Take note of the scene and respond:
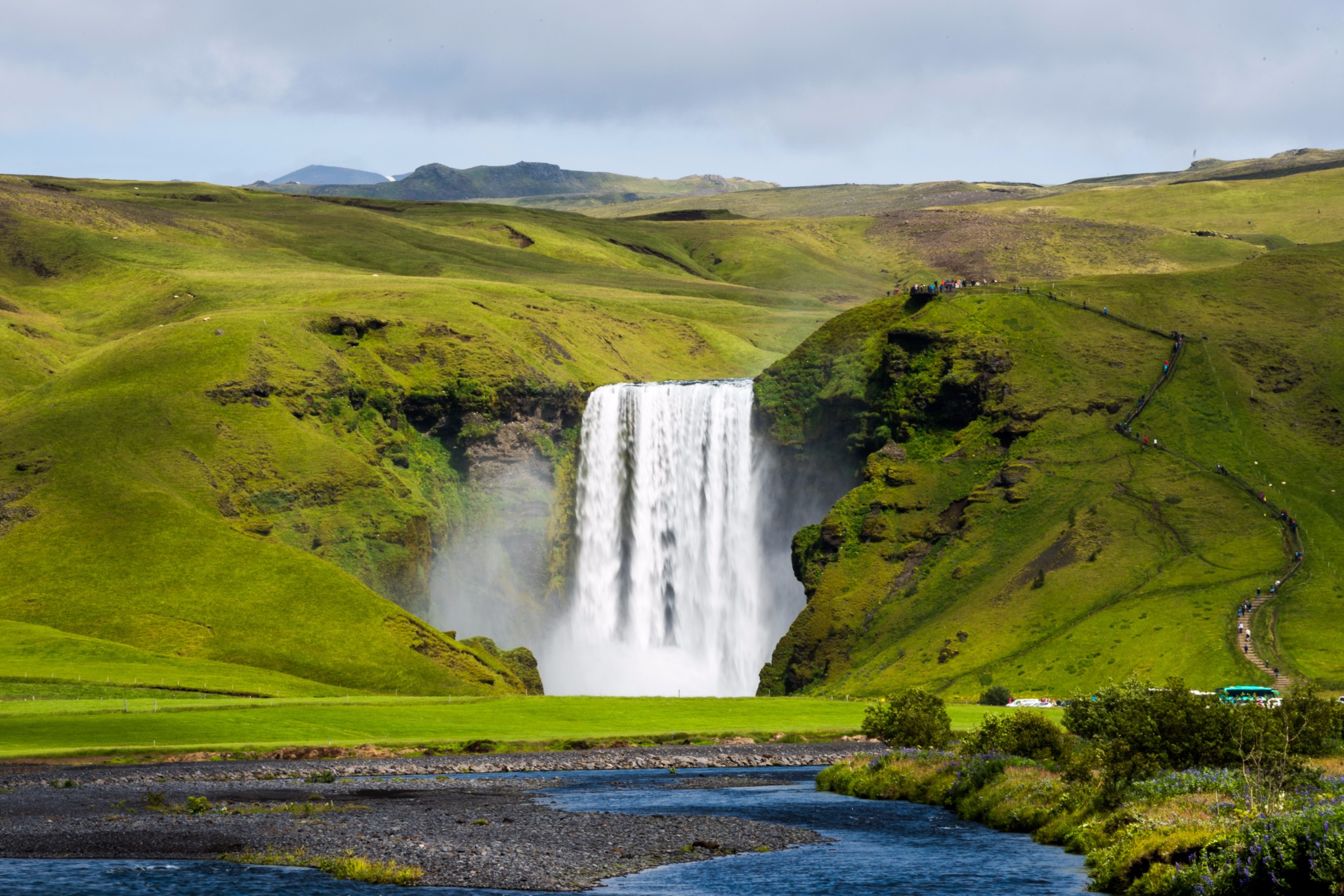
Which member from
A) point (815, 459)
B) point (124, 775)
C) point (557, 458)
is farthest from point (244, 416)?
point (124, 775)

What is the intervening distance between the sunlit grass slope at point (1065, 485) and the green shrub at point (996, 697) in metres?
3.07

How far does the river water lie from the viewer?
43406 millimetres

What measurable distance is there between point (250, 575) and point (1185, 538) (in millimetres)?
86442

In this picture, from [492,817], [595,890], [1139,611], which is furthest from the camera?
[1139,611]

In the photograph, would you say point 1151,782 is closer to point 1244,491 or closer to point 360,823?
point 360,823

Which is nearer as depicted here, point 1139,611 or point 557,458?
point 1139,611

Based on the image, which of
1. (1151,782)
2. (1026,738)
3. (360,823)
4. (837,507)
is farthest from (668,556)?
(1151,782)

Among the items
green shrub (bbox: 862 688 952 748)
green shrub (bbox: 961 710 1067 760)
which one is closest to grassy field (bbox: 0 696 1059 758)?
green shrub (bbox: 862 688 952 748)

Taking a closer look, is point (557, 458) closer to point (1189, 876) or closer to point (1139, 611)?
point (1139, 611)

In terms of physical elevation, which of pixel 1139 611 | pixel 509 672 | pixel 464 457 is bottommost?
pixel 509 672

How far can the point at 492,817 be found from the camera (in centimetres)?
6003

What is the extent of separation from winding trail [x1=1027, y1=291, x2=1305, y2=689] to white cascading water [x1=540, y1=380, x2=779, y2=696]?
135 ft

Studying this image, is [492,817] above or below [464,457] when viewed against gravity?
below

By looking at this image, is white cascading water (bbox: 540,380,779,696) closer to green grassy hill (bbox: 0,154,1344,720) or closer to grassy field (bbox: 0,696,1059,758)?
green grassy hill (bbox: 0,154,1344,720)
